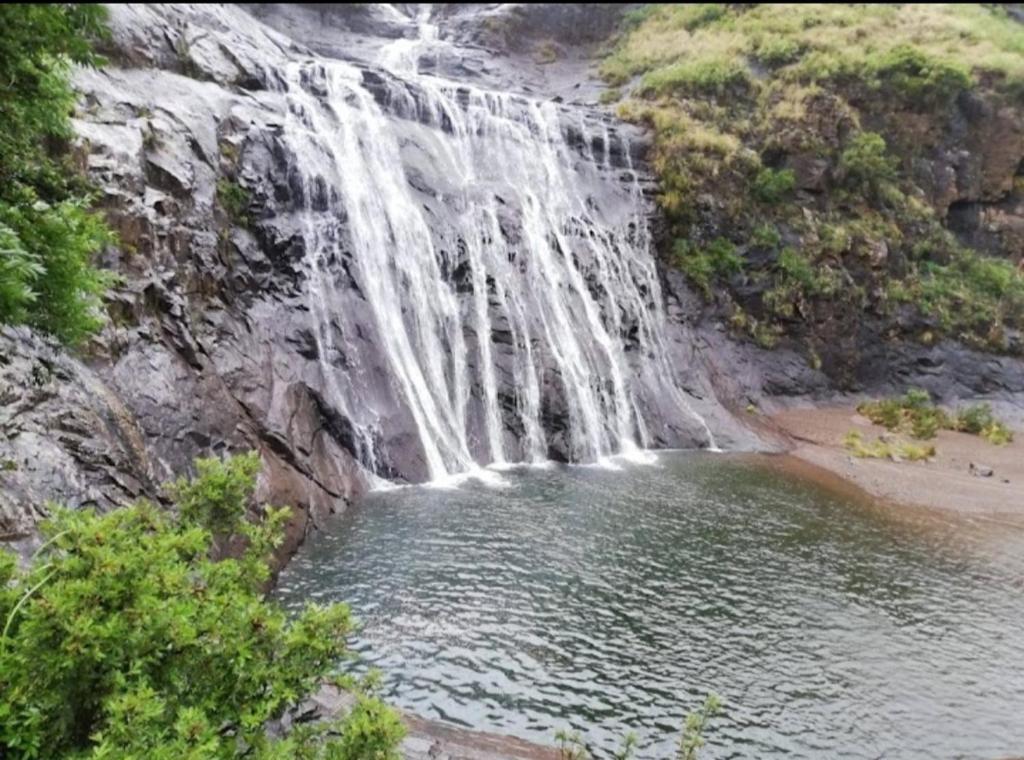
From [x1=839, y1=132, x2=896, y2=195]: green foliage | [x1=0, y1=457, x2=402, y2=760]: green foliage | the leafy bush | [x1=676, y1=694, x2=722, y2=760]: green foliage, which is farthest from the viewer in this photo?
[x1=839, y1=132, x2=896, y2=195]: green foliage

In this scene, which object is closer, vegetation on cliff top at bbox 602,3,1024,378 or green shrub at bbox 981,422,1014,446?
green shrub at bbox 981,422,1014,446

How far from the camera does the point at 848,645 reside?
30.9ft

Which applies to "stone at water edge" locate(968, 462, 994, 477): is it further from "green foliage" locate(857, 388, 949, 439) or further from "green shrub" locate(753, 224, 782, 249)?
"green shrub" locate(753, 224, 782, 249)

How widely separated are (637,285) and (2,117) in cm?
2154

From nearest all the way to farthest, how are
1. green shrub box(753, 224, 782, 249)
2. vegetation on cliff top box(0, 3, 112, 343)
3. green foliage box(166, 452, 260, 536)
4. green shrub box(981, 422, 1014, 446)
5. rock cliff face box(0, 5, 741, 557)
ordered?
vegetation on cliff top box(0, 3, 112, 343) → green foliage box(166, 452, 260, 536) → rock cliff face box(0, 5, 741, 557) → green shrub box(981, 422, 1014, 446) → green shrub box(753, 224, 782, 249)

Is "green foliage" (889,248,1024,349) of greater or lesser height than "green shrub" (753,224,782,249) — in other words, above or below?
below

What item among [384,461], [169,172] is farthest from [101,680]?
[169,172]

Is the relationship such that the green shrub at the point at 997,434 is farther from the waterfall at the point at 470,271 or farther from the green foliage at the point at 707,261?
the green foliage at the point at 707,261

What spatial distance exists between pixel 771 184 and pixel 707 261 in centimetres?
407

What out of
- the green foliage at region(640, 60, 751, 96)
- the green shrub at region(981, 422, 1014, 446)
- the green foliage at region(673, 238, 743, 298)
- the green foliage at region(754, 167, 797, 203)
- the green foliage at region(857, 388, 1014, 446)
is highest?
the green foliage at region(640, 60, 751, 96)

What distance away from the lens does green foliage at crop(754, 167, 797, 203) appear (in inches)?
1073

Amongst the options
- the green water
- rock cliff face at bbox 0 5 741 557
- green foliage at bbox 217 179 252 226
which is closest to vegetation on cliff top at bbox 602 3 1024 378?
rock cliff face at bbox 0 5 741 557

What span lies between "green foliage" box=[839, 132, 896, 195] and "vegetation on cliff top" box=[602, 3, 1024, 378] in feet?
0.18

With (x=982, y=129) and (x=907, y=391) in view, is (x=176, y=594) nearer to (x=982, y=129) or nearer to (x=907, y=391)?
(x=907, y=391)
